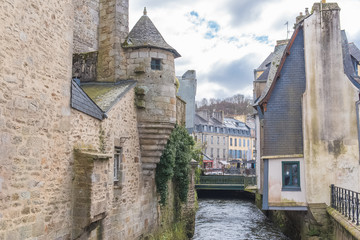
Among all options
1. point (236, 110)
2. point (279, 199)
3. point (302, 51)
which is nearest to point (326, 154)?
point (279, 199)

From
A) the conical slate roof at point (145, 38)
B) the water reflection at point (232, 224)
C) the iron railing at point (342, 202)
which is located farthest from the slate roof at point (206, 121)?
the conical slate roof at point (145, 38)

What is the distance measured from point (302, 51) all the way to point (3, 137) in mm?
11381

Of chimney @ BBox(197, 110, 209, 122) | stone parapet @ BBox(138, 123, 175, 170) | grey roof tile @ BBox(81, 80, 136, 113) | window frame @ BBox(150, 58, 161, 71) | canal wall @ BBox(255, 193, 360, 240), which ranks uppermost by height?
chimney @ BBox(197, 110, 209, 122)

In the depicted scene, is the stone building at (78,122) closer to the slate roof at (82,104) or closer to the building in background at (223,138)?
the slate roof at (82,104)

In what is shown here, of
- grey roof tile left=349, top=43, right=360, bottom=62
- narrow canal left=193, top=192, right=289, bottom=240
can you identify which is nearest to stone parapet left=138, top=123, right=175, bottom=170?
narrow canal left=193, top=192, right=289, bottom=240

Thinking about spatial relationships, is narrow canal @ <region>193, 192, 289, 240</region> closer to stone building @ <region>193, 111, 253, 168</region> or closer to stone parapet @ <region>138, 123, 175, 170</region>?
stone parapet @ <region>138, 123, 175, 170</region>

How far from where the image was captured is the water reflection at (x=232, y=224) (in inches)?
676

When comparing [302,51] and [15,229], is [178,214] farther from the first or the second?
[15,229]

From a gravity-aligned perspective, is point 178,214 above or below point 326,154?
below

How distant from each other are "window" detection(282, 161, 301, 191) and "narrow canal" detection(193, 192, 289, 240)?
13.7 feet

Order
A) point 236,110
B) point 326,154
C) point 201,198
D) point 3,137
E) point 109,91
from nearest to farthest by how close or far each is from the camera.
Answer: point 3,137, point 109,91, point 326,154, point 201,198, point 236,110

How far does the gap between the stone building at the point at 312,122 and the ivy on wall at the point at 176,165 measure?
3.10 meters

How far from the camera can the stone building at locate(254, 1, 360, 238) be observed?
12750 mm

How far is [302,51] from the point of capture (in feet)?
46.0
